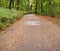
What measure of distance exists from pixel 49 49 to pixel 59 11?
2934 cm

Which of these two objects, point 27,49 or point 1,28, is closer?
point 27,49

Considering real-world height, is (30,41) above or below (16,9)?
below

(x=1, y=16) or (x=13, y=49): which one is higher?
(x=1, y=16)

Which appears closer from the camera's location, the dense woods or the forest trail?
the forest trail

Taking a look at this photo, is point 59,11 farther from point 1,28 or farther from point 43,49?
point 43,49

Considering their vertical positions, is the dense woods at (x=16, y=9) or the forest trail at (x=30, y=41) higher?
the dense woods at (x=16, y=9)

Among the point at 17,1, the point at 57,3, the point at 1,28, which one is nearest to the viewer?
the point at 1,28

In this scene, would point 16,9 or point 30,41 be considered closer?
point 30,41

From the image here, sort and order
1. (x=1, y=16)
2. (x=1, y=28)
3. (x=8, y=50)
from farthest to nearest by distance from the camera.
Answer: (x=1, y=16) → (x=1, y=28) → (x=8, y=50)

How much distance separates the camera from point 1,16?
16.2 metres

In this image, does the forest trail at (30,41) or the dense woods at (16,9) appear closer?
the forest trail at (30,41)

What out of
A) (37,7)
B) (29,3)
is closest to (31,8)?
(29,3)

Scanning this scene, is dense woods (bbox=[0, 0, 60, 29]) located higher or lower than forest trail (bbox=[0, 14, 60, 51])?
higher

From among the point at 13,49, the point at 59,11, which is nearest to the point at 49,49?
the point at 13,49
